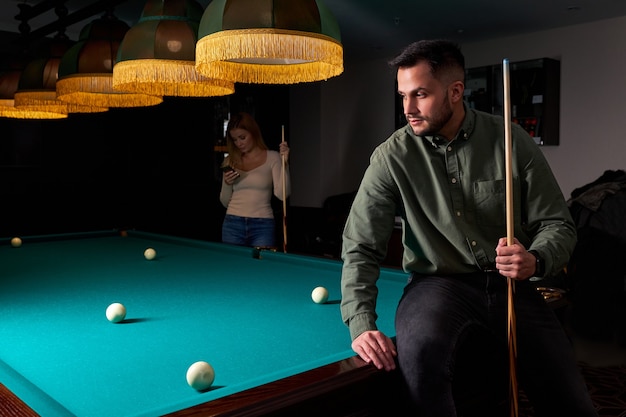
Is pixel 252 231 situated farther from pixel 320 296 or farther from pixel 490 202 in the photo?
pixel 490 202

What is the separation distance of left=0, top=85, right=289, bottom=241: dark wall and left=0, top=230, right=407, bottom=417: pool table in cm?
282

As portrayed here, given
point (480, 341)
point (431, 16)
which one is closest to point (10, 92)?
point (480, 341)

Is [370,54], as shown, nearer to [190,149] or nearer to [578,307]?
[190,149]

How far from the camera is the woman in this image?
4.01m

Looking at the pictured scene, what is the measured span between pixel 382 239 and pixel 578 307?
91.9 inches

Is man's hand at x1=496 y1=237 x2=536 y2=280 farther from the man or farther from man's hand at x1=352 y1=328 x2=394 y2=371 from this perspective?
man's hand at x1=352 y1=328 x2=394 y2=371

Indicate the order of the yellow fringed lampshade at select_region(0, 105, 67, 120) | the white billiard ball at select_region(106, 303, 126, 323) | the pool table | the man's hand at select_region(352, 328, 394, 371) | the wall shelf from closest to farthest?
the pool table → the man's hand at select_region(352, 328, 394, 371) → the white billiard ball at select_region(106, 303, 126, 323) → the yellow fringed lampshade at select_region(0, 105, 67, 120) → the wall shelf

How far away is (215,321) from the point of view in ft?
6.14

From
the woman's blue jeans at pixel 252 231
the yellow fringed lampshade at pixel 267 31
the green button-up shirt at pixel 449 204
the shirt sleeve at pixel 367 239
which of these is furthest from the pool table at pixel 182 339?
the woman's blue jeans at pixel 252 231

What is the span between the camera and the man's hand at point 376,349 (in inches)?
55.0

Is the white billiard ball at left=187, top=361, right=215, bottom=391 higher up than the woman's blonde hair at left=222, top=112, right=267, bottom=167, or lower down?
lower down

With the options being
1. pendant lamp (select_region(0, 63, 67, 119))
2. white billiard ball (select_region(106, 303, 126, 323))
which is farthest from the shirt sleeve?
pendant lamp (select_region(0, 63, 67, 119))

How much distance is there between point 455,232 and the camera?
64.4 inches

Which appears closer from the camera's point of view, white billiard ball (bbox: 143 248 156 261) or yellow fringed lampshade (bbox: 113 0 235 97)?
yellow fringed lampshade (bbox: 113 0 235 97)
